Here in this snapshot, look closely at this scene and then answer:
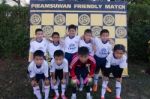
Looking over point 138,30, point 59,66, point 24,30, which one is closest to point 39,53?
point 59,66

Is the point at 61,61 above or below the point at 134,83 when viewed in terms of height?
above

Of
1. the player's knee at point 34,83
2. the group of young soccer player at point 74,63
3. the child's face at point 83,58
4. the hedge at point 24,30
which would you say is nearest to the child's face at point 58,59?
the group of young soccer player at point 74,63

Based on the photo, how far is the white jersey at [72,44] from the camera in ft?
31.6

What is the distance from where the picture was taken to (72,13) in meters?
10.7

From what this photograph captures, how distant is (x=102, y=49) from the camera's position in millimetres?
9562

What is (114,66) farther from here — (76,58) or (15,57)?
(15,57)

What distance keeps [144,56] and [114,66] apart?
3.17m

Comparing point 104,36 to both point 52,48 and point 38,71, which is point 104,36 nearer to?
point 52,48

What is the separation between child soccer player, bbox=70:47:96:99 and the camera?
28.5ft

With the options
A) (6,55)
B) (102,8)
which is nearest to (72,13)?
(102,8)

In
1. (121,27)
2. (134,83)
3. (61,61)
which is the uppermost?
(121,27)

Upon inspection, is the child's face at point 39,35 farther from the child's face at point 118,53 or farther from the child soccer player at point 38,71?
the child's face at point 118,53

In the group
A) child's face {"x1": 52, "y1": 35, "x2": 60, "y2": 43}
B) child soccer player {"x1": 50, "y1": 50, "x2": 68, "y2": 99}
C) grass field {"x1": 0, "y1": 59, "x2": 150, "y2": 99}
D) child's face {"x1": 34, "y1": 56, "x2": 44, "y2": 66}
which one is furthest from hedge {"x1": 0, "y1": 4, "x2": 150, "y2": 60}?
child's face {"x1": 34, "y1": 56, "x2": 44, "y2": 66}

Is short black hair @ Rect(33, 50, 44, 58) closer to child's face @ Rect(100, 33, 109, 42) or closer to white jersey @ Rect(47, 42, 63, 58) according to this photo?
white jersey @ Rect(47, 42, 63, 58)
